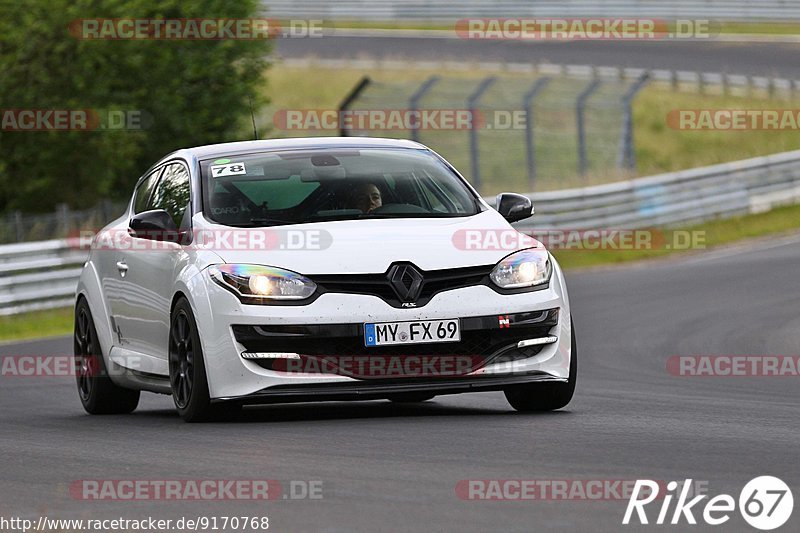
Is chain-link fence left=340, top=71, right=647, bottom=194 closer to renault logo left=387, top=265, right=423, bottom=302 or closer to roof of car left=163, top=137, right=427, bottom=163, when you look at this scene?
roof of car left=163, top=137, right=427, bottom=163

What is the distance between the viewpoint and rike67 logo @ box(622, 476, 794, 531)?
577 cm

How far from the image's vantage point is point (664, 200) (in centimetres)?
2850

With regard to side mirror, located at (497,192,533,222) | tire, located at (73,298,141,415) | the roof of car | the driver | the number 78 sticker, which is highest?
the roof of car

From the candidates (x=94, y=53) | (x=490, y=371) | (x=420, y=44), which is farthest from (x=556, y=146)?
(x=490, y=371)

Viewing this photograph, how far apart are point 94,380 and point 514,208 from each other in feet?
9.94

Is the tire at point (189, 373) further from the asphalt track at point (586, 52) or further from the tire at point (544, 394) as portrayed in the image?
the asphalt track at point (586, 52)

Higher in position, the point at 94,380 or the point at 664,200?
the point at 94,380

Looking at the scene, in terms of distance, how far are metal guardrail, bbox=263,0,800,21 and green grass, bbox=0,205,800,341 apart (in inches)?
956

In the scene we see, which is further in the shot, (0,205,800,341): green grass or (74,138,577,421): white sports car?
(0,205,800,341): green grass

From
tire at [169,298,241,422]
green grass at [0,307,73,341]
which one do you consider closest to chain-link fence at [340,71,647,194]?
green grass at [0,307,73,341]

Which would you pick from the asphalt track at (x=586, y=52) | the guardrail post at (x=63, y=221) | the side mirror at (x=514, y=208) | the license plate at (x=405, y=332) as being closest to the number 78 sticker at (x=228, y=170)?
the side mirror at (x=514, y=208)

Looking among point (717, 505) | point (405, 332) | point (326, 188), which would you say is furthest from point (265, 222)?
point (717, 505)

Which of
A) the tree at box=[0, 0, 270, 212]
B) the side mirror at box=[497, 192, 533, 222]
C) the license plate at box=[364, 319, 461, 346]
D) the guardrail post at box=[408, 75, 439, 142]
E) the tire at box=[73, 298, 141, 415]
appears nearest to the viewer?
Result: the license plate at box=[364, 319, 461, 346]

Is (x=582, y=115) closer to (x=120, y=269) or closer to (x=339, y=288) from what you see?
(x=120, y=269)
